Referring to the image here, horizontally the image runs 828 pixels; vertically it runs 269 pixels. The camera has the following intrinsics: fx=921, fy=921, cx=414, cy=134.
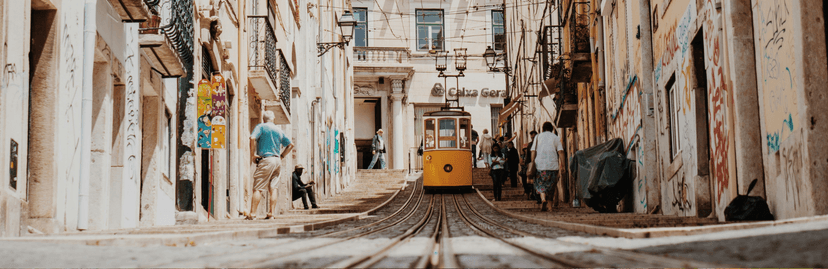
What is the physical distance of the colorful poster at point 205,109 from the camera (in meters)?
→ 11.3

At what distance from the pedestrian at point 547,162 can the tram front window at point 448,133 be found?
11409 millimetres

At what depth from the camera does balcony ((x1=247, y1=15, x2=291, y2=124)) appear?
1509 cm

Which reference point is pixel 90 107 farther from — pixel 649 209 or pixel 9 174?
pixel 649 209

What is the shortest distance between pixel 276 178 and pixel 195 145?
4.85 feet

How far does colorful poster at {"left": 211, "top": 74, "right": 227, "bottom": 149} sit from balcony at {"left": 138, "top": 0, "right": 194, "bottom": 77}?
811 mm

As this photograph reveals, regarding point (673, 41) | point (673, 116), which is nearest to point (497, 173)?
point (673, 116)

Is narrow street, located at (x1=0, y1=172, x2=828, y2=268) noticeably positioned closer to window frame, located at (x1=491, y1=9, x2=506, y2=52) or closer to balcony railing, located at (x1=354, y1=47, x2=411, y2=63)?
balcony railing, located at (x1=354, y1=47, x2=411, y2=63)

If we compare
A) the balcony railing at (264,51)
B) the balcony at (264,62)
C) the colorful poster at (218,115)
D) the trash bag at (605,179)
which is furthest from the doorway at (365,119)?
the colorful poster at (218,115)

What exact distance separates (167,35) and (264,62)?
549 centimetres

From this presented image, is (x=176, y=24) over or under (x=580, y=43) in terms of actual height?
under

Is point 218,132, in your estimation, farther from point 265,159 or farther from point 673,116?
point 673,116

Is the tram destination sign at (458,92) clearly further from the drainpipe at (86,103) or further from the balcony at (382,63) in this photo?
the drainpipe at (86,103)

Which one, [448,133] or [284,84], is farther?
[448,133]

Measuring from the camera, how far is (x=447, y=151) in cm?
2441
